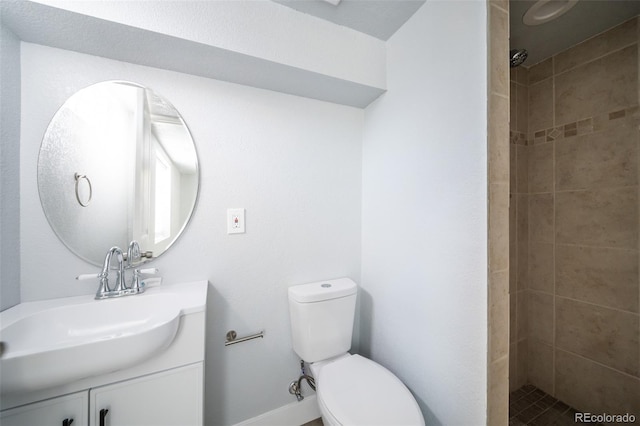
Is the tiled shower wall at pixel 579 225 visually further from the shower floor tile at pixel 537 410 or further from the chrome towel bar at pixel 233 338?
the chrome towel bar at pixel 233 338

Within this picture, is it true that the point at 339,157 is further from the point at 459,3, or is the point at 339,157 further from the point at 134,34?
the point at 134,34

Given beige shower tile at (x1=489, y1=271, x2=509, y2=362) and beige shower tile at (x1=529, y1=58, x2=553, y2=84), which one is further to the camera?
beige shower tile at (x1=529, y1=58, x2=553, y2=84)

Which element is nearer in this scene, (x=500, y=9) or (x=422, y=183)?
(x=500, y=9)

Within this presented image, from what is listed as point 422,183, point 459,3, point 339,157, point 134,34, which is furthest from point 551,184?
point 134,34

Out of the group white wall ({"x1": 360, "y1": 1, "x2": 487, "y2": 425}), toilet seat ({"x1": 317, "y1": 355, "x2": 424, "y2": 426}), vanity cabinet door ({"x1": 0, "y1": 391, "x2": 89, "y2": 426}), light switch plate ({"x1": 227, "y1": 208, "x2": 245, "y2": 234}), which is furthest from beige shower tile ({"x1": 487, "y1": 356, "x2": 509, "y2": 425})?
vanity cabinet door ({"x1": 0, "y1": 391, "x2": 89, "y2": 426})

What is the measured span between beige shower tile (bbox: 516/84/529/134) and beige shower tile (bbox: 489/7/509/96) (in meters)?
1.07

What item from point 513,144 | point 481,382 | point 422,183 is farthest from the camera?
point 513,144

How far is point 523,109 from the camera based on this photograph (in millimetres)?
1677

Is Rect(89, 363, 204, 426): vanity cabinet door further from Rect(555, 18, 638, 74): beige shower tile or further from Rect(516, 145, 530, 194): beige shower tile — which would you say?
Rect(555, 18, 638, 74): beige shower tile

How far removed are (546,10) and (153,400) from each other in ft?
8.12

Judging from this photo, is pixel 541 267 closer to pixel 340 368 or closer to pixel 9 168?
pixel 340 368

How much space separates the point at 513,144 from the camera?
1647 millimetres

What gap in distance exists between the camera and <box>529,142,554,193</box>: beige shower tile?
1.56 metres

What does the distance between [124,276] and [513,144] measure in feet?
8.22
